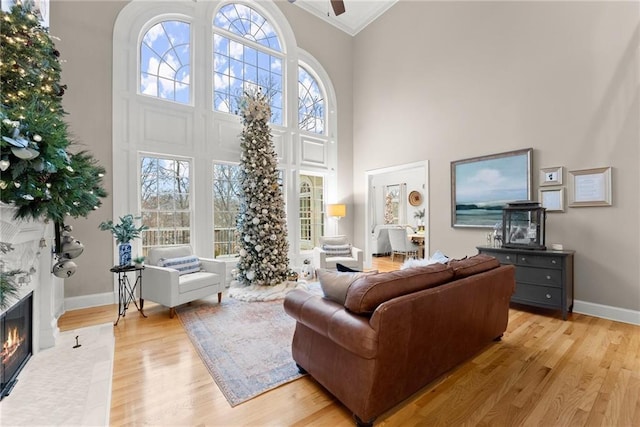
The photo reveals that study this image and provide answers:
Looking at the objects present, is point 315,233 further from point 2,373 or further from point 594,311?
point 2,373

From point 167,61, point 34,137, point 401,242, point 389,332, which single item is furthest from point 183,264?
point 401,242

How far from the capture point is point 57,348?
2.59 metres

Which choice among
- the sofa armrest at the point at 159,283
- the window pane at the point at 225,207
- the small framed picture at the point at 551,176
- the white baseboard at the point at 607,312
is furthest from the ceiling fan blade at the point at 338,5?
the white baseboard at the point at 607,312

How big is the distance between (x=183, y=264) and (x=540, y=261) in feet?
15.2

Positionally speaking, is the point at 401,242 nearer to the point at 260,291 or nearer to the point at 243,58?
the point at 260,291

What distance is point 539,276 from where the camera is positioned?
11.3 ft

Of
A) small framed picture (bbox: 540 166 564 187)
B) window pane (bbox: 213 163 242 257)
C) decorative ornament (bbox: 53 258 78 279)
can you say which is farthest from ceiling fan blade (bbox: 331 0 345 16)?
decorative ornament (bbox: 53 258 78 279)

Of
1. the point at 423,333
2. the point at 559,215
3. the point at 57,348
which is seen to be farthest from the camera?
the point at 559,215

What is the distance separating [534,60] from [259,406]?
17.2 ft

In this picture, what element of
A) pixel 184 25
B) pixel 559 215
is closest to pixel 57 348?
pixel 184 25

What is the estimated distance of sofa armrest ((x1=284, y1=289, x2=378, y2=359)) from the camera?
152 cm

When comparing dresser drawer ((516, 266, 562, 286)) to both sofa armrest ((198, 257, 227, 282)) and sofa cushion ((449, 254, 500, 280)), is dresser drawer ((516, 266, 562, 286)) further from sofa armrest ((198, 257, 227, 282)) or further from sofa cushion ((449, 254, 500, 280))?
sofa armrest ((198, 257, 227, 282))

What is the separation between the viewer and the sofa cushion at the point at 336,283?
184 cm

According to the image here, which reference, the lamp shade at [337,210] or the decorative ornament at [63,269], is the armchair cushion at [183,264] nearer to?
the decorative ornament at [63,269]
